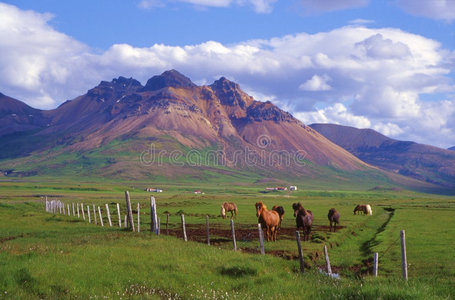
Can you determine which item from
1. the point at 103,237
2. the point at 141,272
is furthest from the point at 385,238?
the point at 141,272

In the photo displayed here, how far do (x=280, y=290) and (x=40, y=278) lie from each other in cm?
930

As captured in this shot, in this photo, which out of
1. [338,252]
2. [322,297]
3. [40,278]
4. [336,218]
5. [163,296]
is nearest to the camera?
[322,297]

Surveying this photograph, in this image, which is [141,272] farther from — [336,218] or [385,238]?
[336,218]

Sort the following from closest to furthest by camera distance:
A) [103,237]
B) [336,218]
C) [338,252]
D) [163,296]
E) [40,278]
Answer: [163,296] → [40,278] → [103,237] → [338,252] → [336,218]

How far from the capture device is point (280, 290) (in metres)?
16.4

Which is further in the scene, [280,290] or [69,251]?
[69,251]

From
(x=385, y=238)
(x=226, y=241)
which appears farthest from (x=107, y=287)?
(x=385, y=238)

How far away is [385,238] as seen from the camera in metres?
41.7

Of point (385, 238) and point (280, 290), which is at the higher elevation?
point (280, 290)

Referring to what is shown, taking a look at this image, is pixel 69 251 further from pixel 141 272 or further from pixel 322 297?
pixel 322 297

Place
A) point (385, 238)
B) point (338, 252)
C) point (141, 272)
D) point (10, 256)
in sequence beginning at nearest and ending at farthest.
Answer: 1. point (141, 272)
2. point (10, 256)
3. point (338, 252)
4. point (385, 238)

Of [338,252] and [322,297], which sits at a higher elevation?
[322,297]

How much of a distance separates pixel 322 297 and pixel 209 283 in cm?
521

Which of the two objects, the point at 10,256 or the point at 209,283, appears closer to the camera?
the point at 209,283
